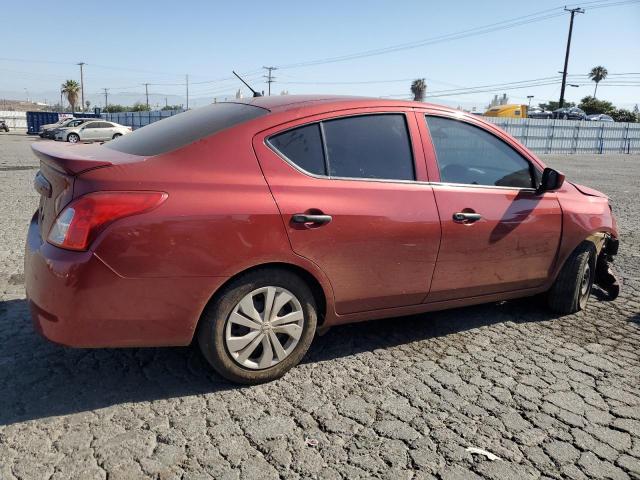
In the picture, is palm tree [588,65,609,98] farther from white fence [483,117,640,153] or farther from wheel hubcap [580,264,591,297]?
wheel hubcap [580,264,591,297]

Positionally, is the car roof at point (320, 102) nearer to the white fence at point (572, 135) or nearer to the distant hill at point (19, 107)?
the white fence at point (572, 135)

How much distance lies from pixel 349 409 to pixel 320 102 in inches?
72.9

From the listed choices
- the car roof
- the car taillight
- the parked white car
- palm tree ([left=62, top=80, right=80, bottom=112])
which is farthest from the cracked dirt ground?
palm tree ([left=62, top=80, right=80, bottom=112])

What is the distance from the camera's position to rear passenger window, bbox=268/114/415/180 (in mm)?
3123

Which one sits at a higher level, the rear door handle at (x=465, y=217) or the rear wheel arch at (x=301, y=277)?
the rear door handle at (x=465, y=217)

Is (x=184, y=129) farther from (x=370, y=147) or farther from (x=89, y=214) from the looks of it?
(x=370, y=147)

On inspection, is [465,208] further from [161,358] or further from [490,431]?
[161,358]

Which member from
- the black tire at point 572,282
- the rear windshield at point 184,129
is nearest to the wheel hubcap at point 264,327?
the rear windshield at point 184,129

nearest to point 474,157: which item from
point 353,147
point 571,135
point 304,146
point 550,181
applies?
point 550,181

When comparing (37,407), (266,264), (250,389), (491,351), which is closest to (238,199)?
(266,264)

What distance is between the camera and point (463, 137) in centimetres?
377

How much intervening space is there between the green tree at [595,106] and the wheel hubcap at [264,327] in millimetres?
74628

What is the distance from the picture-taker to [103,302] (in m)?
2.64

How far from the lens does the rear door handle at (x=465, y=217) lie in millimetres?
3530
